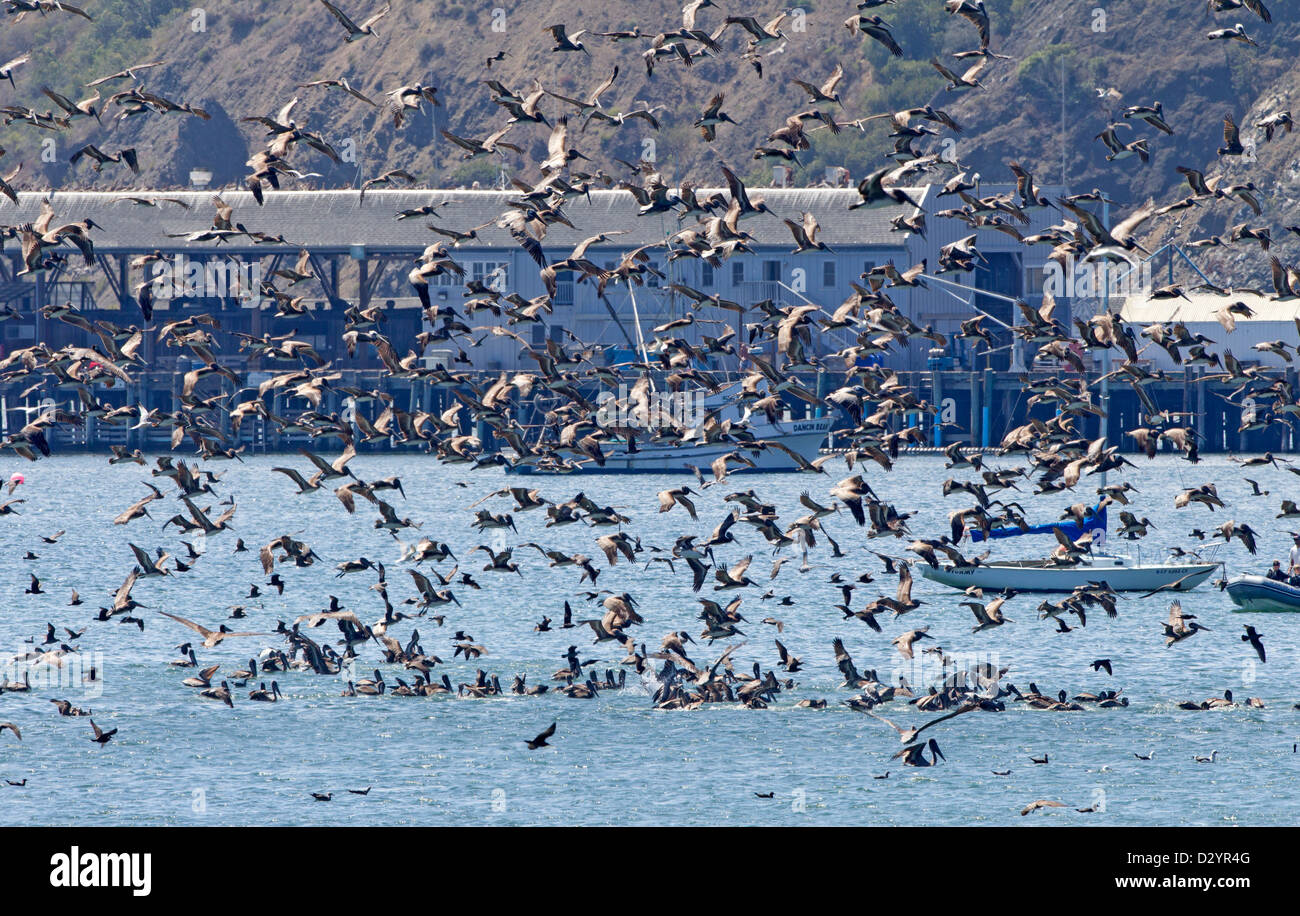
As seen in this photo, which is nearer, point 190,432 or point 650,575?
point 190,432

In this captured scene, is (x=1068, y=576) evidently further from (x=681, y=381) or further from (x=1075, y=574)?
(x=681, y=381)

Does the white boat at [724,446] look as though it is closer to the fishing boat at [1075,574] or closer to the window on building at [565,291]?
the window on building at [565,291]

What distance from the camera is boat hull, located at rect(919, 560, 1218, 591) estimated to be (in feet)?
195

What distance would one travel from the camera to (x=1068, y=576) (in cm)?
6075

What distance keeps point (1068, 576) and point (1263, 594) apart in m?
5.87

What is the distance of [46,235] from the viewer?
31.6m

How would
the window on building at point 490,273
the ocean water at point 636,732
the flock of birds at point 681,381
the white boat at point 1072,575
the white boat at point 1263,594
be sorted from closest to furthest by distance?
the flock of birds at point 681,381
the ocean water at point 636,732
the white boat at point 1263,594
the white boat at point 1072,575
the window on building at point 490,273

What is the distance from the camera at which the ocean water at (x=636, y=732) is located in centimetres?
3566

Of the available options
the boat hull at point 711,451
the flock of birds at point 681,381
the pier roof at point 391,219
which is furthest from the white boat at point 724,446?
the flock of birds at point 681,381

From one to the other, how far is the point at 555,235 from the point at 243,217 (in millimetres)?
22878

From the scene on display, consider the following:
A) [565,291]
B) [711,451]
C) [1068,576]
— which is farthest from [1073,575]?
[565,291]
